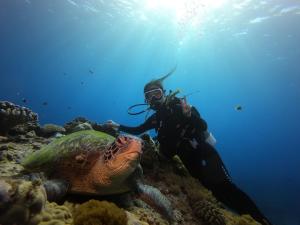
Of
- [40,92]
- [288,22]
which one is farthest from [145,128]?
[40,92]

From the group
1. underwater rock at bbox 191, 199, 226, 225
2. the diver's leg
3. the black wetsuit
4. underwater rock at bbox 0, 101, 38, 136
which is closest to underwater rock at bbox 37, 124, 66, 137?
underwater rock at bbox 0, 101, 38, 136

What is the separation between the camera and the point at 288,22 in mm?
23109

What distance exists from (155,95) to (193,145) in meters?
1.48

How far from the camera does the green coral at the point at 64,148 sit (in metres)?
3.42

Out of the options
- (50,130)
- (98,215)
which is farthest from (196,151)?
(98,215)

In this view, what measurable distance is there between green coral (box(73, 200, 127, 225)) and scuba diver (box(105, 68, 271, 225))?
11.0 feet

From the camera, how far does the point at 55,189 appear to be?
296 centimetres

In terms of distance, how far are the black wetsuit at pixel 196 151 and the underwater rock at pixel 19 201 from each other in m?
4.00

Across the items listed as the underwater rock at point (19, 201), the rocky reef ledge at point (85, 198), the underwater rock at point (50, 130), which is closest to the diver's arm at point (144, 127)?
the rocky reef ledge at point (85, 198)

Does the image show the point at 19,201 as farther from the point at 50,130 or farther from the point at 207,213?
the point at 50,130

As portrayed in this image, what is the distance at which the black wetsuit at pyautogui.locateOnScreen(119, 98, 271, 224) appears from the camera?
5.83 metres

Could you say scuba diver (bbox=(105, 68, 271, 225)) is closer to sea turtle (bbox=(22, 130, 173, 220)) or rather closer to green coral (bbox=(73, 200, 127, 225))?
sea turtle (bbox=(22, 130, 173, 220))

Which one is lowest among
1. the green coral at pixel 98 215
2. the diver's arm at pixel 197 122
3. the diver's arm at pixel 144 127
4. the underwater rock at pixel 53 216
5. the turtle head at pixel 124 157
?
the underwater rock at pixel 53 216

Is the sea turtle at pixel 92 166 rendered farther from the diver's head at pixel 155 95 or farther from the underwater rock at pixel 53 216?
the diver's head at pixel 155 95
